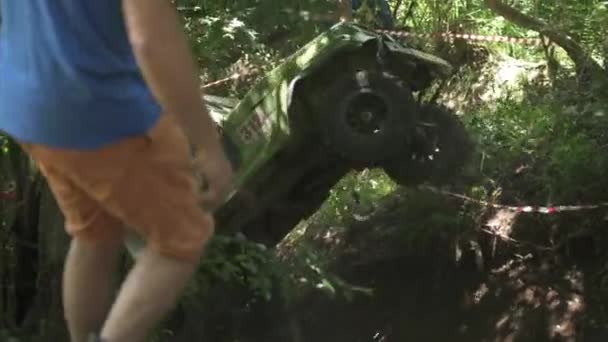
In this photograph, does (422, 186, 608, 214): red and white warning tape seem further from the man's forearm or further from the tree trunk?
the man's forearm

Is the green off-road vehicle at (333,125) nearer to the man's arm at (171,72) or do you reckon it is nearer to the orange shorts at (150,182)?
the orange shorts at (150,182)

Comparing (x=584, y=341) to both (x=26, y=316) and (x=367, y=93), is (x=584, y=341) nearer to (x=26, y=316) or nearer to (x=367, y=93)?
(x=367, y=93)

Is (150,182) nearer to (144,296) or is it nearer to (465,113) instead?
(144,296)

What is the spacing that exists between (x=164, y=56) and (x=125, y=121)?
247 mm

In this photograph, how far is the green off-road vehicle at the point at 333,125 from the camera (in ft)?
12.4

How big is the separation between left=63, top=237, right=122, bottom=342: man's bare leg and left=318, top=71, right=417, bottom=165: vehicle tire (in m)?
1.16

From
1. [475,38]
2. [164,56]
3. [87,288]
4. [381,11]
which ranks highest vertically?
[164,56]

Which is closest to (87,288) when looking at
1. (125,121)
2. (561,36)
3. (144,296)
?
(144,296)

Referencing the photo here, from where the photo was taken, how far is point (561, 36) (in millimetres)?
5688

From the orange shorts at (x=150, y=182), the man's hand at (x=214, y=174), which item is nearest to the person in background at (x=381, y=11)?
the orange shorts at (x=150, y=182)

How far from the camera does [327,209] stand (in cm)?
603

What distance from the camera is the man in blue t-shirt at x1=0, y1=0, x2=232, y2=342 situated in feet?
7.49

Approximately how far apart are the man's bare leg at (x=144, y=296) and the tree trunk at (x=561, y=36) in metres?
3.43

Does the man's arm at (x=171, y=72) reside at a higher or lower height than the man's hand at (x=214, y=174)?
higher
